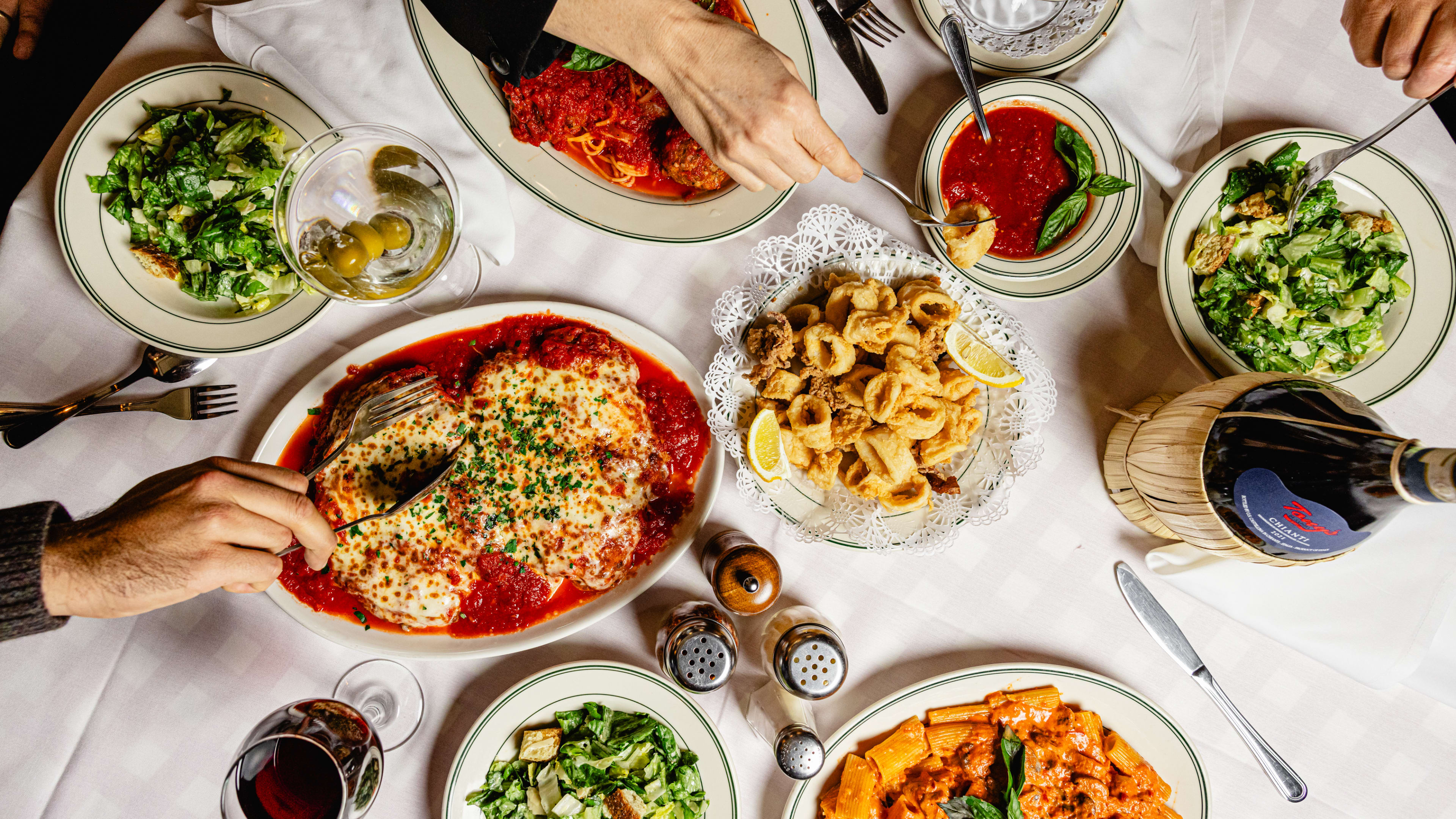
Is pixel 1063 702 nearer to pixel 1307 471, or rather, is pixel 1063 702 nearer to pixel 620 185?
pixel 1307 471

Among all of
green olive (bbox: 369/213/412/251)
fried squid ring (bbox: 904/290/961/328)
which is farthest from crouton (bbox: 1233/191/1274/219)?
green olive (bbox: 369/213/412/251)

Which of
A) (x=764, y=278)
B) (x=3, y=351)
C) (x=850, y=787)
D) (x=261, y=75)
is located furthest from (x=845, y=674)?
(x=3, y=351)

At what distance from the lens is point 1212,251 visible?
2.72 metres

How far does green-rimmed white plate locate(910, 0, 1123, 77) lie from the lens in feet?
9.17

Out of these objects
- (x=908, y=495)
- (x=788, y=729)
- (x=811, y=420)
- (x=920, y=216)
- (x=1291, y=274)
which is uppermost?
(x=1291, y=274)

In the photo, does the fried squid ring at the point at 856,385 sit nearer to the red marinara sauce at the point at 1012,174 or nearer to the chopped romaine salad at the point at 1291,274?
the red marinara sauce at the point at 1012,174

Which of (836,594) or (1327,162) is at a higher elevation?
(1327,162)

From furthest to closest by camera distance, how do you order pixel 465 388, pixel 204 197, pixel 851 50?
pixel 465 388
pixel 851 50
pixel 204 197

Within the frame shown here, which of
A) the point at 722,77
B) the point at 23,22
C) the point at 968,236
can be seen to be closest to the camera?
the point at 722,77

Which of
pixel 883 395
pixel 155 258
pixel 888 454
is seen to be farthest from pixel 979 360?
pixel 155 258

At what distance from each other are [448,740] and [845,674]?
5.49ft

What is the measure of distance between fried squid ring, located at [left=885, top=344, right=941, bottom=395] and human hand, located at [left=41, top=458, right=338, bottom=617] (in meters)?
1.98

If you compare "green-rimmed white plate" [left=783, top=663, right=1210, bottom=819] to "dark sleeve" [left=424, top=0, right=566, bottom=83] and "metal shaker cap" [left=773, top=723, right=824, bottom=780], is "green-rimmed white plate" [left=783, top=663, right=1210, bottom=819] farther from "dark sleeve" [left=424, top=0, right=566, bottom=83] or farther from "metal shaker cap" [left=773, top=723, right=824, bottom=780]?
"dark sleeve" [left=424, top=0, right=566, bottom=83]

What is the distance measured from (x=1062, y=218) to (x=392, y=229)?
2518mm
